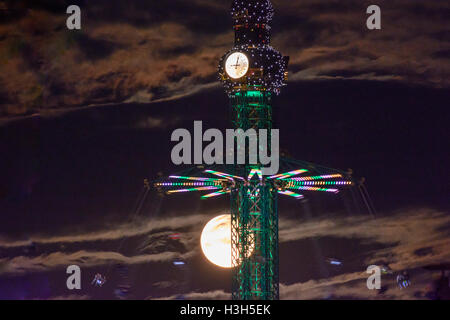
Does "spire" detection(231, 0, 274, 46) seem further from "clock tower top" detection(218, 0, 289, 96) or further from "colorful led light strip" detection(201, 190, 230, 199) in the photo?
"colorful led light strip" detection(201, 190, 230, 199)

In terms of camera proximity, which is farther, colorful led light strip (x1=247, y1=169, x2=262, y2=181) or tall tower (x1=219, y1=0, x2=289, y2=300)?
colorful led light strip (x1=247, y1=169, x2=262, y2=181)

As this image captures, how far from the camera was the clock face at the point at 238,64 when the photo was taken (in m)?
67.2

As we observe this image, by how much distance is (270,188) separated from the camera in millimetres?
68375

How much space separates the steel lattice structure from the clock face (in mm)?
117

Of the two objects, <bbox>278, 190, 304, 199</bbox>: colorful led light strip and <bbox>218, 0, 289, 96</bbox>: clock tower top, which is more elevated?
<bbox>218, 0, 289, 96</bbox>: clock tower top

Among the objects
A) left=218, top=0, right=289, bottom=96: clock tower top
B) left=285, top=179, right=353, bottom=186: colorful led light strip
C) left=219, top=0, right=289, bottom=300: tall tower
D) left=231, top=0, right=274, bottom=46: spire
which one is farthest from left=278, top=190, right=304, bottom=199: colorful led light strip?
left=231, top=0, right=274, bottom=46: spire

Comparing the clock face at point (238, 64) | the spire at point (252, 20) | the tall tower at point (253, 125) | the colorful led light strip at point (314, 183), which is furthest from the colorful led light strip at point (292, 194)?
the spire at point (252, 20)

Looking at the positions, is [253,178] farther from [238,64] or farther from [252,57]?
[252,57]

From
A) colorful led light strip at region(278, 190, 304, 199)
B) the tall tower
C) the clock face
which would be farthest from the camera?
colorful led light strip at region(278, 190, 304, 199)

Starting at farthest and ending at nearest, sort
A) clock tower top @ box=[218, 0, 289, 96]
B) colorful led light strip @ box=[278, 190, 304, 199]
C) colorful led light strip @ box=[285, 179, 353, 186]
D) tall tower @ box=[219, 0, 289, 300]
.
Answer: colorful led light strip @ box=[278, 190, 304, 199] → tall tower @ box=[219, 0, 289, 300] → clock tower top @ box=[218, 0, 289, 96] → colorful led light strip @ box=[285, 179, 353, 186]

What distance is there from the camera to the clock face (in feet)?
221

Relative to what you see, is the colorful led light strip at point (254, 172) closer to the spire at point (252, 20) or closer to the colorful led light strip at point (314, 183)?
the colorful led light strip at point (314, 183)
